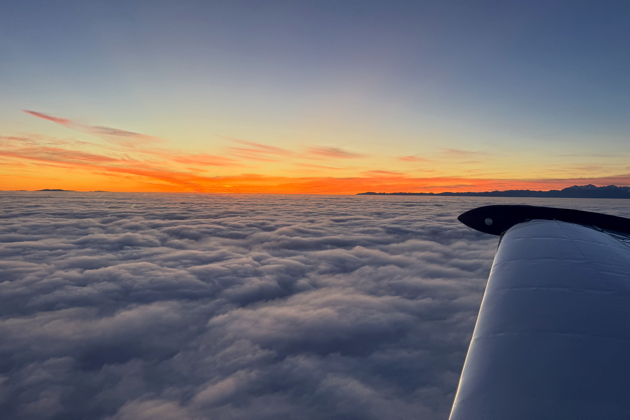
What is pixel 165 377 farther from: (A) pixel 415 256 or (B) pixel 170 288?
(A) pixel 415 256

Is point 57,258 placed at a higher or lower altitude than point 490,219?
lower

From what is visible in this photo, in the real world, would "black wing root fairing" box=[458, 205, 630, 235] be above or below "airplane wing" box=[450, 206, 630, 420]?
above

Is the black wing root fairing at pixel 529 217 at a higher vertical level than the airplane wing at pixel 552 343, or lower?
higher

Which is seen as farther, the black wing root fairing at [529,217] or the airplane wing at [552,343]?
the black wing root fairing at [529,217]

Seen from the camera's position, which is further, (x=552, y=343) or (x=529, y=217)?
(x=529, y=217)

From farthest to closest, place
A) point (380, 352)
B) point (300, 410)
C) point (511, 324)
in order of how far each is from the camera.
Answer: point (380, 352), point (300, 410), point (511, 324)

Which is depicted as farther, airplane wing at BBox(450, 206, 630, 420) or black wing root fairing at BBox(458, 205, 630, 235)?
black wing root fairing at BBox(458, 205, 630, 235)

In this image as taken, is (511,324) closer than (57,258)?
Yes

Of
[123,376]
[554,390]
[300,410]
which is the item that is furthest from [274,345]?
[554,390]
